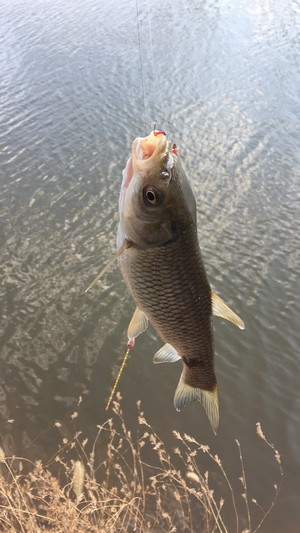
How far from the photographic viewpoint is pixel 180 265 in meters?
1.89

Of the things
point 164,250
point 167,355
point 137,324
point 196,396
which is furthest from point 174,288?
point 196,396

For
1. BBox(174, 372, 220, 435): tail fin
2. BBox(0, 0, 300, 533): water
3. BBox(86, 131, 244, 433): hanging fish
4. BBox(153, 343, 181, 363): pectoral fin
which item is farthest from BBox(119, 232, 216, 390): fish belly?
BBox(0, 0, 300, 533): water

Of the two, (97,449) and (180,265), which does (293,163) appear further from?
(180,265)

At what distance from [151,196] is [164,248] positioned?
19 centimetres

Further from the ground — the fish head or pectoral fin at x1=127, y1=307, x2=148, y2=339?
the fish head

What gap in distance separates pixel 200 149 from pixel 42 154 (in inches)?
105

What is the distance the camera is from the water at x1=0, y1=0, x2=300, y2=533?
5.21m

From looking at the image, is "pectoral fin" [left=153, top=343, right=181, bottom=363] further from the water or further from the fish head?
the water

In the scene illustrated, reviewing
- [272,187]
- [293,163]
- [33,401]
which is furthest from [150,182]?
[293,163]

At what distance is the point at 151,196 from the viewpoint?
1797 mm

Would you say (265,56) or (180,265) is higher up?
(265,56)

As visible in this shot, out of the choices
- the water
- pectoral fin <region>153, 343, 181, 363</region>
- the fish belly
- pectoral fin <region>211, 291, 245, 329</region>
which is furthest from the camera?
the water

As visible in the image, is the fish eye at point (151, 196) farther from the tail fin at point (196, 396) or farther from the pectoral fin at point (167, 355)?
the tail fin at point (196, 396)

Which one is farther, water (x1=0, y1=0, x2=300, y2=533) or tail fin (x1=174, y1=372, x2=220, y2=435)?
water (x1=0, y1=0, x2=300, y2=533)
